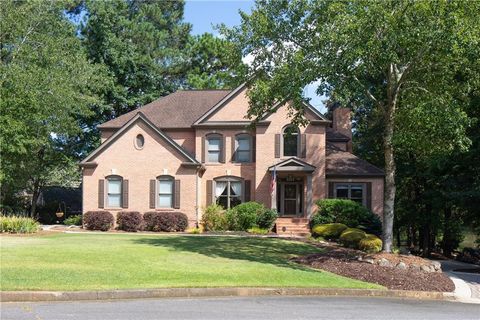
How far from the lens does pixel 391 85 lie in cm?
1934

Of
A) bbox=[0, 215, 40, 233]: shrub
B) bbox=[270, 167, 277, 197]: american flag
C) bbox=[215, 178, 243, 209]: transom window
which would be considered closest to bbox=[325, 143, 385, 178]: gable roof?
bbox=[270, 167, 277, 197]: american flag

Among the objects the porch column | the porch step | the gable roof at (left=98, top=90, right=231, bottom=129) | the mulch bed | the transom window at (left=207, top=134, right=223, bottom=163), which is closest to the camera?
the mulch bed

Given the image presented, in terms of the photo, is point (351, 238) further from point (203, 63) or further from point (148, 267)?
point (203, 63)

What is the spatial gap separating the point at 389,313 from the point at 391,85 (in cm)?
1005

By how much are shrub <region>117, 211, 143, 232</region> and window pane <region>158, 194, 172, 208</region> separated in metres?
1.53

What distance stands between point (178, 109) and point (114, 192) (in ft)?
24.6

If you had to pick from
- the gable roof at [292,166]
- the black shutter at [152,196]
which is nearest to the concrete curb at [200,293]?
the gable roof at [292,166]

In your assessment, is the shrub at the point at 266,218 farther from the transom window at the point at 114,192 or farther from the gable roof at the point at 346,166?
the transom window at the point at 114,192

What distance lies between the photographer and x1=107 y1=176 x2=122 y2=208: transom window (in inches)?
1320

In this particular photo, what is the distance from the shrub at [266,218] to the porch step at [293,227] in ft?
2.10

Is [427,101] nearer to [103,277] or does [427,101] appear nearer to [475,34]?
[475,34]

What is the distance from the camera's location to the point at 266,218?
104 ft

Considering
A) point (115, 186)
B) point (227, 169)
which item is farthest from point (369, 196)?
point (115, 186)

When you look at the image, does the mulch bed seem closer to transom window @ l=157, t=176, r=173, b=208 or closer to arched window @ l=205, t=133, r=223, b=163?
transom window @ l=157, t=176, r=173, b=208
